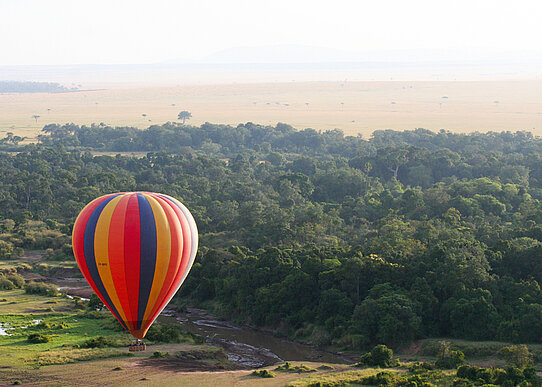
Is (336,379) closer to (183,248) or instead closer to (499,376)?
(499,376)

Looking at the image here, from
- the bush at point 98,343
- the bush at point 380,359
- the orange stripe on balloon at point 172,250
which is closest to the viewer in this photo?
the orange stripe on balloon at point 172,250

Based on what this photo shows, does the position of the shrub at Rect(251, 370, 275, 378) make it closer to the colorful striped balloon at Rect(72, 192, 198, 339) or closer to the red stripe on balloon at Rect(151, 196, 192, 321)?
the red stripe on balloon at Rect(151, 196, 192, 321)

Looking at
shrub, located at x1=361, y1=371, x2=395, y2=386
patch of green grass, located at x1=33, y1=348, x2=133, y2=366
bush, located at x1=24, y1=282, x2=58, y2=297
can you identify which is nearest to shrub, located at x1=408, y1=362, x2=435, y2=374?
shrub, located at x1=361, y1=371, x2=395, y2=386

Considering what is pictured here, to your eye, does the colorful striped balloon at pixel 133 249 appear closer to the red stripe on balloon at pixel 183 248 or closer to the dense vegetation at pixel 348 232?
the red stripe on balloon at pixel 183 248

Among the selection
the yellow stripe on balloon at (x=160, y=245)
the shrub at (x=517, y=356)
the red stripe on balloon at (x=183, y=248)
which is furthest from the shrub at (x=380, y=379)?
the yellow stripe on balloon at (x=160, y=245)

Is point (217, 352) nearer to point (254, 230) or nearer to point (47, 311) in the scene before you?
point (47, 311)

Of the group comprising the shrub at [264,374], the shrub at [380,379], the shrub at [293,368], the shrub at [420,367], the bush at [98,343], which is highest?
the shrub at [380,379]

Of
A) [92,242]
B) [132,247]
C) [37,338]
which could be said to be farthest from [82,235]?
[37,338]

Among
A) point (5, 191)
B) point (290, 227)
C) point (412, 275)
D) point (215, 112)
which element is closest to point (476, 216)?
point (290, 227)
